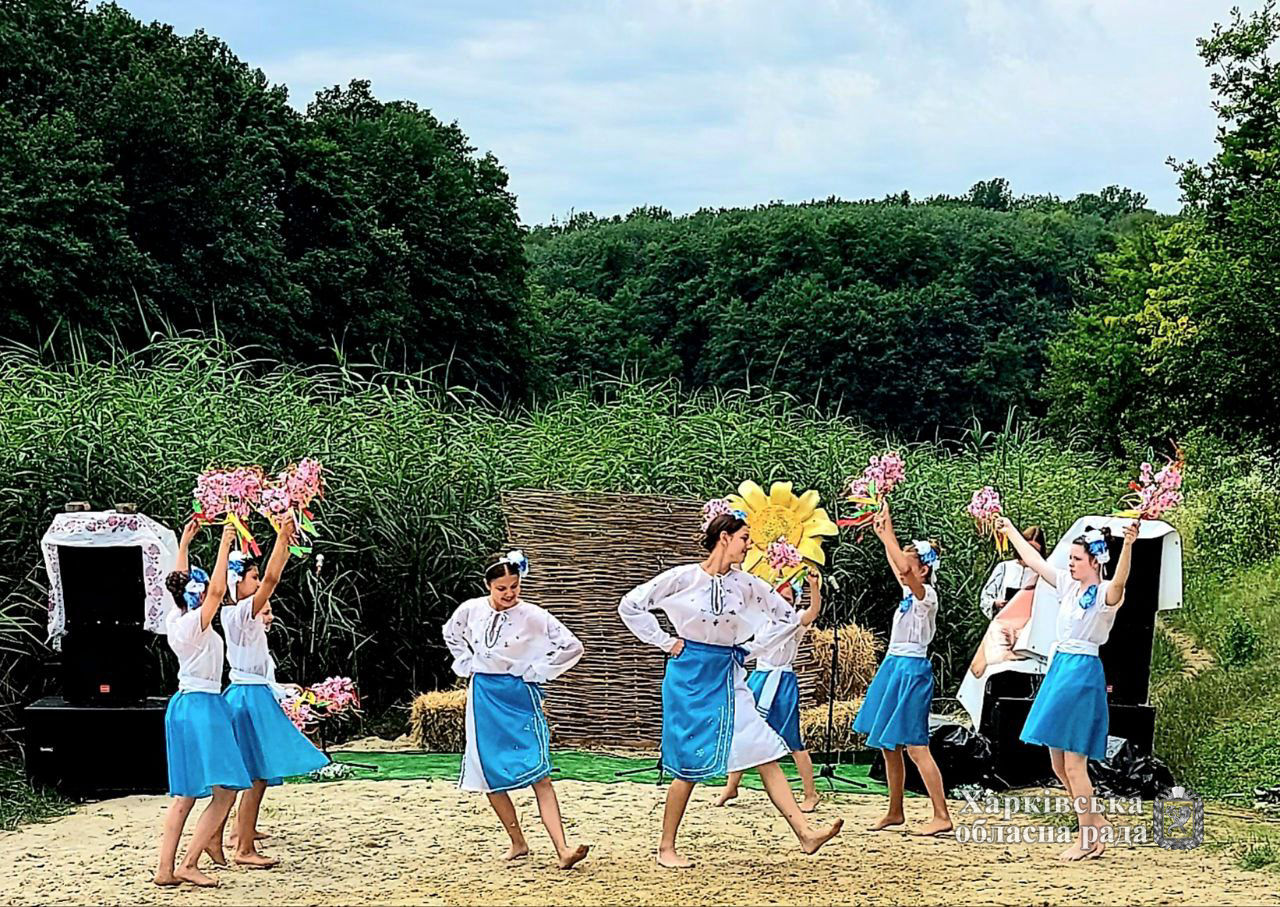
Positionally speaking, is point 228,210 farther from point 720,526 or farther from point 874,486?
point 720,526

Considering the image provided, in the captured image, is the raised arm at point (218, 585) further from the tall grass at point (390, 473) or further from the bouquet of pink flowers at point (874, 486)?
the tall grass at point (390, 473)

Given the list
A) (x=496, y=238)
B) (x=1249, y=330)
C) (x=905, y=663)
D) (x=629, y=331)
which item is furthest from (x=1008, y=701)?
(x=629, y=331)

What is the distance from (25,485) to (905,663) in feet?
18.0

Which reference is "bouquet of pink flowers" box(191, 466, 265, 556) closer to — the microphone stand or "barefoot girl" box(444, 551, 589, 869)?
"barefoot girl" box(444, 551, 589, 869)

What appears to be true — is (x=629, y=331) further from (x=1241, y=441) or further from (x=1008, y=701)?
(x=1008, y=701)

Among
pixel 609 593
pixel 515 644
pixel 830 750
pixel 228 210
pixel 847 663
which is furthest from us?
pixel 228 210

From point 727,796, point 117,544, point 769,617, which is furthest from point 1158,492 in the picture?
point 117,544

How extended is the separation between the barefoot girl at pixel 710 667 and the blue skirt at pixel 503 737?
521 millimetres

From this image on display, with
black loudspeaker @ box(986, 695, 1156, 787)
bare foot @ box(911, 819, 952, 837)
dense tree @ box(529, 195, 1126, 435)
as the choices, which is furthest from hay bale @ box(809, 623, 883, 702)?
dense tree @ box(529, 195, 1126, 435)

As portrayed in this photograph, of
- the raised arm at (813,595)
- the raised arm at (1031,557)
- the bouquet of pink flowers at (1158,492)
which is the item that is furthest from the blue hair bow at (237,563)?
the bouquet of pink flowers at (1158,492)

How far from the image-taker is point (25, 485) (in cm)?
937

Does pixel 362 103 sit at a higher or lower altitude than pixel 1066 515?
higher

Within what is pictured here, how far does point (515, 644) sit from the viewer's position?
6324 mm

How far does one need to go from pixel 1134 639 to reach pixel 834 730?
1995 millimetres
